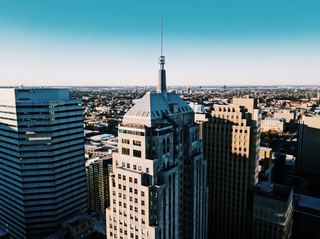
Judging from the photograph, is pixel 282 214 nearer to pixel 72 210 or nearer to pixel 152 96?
pixel 152 96

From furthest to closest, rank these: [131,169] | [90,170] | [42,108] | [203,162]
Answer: [90,170], [42,108], [203,162], [131,169]

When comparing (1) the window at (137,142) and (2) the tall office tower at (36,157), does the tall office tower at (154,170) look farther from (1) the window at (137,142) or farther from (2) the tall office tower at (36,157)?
(2) the tall office tower at (36,157)

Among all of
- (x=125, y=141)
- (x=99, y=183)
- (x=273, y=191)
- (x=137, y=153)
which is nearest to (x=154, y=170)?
(x=137, y=153)

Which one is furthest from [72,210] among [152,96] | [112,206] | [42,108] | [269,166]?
[269,166]

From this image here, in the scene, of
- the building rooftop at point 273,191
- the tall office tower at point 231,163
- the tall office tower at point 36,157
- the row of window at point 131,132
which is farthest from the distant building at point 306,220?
the tall office tower at point 36,157

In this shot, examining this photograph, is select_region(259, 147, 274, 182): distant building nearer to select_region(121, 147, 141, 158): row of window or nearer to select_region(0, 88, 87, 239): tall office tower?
select_region(0, 88, 87, 239): tall office tower

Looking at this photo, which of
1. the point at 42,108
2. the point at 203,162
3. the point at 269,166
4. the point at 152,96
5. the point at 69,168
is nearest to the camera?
the point at 152,96

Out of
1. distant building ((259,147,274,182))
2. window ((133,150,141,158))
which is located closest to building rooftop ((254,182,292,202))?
distant building ((259,147,274,182))
